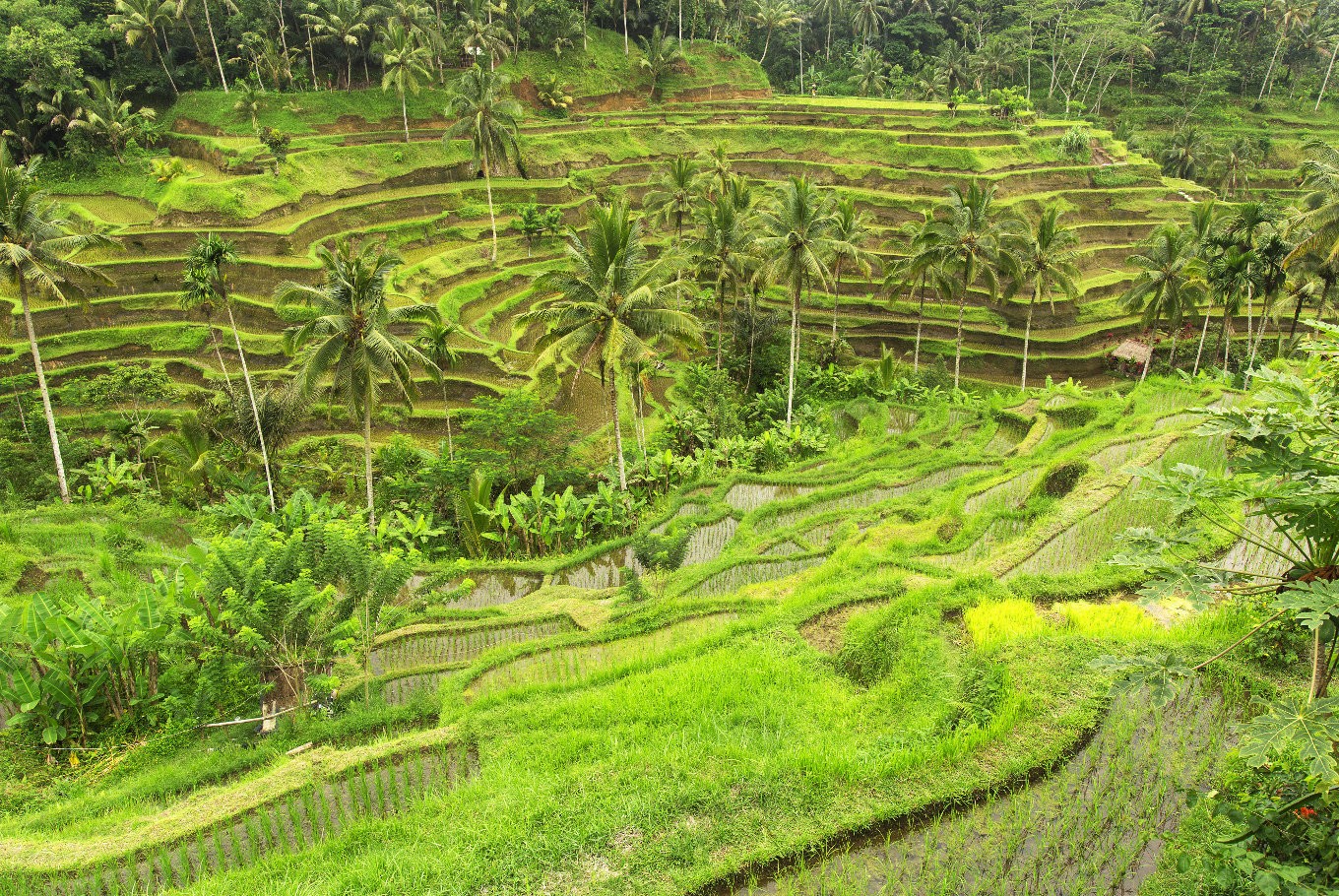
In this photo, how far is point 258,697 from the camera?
10609 mm

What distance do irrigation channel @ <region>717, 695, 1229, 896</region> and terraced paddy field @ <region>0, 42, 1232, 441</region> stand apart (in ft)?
74.1

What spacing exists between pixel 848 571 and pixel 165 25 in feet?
189

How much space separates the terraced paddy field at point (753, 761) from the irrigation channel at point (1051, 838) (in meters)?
0.02

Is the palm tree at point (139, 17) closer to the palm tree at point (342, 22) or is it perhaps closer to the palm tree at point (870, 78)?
the palm tree at point (342, 22)

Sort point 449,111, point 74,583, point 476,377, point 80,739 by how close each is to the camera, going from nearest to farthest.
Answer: point 80,739
point 74,583
point 476,377
point 449,111

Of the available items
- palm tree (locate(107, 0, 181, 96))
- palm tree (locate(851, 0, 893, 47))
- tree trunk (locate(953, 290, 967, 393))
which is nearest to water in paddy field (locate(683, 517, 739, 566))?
tree trunk (locate(953, 290, 967, 393))

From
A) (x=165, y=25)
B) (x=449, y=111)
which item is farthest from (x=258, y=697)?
(x=165, y=25)

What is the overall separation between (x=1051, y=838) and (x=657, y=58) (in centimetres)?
6255

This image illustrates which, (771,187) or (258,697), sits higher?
(771,187)

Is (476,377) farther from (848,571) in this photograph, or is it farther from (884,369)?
(848,571)

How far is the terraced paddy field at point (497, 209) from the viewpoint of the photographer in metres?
30.5

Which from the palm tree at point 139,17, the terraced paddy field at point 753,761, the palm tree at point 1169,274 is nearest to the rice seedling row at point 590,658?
the terraced paddy field at point 753,761

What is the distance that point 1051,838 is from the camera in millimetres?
6426

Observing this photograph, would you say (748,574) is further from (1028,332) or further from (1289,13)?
(1289,13)
